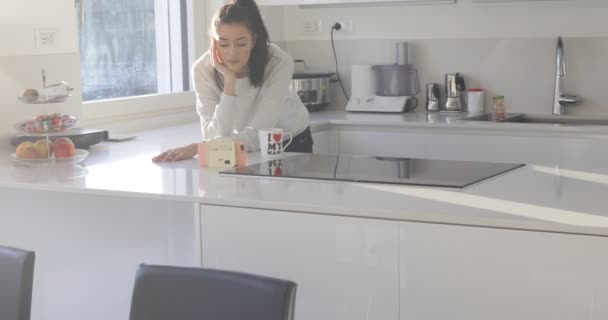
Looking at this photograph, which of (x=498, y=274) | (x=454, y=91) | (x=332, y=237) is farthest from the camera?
(x=454, y=91)

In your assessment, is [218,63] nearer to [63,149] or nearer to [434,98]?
[63,149]

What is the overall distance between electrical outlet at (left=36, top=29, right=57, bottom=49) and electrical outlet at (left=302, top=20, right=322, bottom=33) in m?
1.81

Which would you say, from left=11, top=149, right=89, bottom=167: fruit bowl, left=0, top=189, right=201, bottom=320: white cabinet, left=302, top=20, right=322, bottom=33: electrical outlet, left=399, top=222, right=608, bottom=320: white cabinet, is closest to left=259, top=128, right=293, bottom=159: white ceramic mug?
left=0, top=189, right=201, bottom=320: white cabinet

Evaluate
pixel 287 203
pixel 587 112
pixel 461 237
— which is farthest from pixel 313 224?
pixel 587 112

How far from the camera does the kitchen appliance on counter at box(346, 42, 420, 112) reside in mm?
4262

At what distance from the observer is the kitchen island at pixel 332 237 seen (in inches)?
71.6

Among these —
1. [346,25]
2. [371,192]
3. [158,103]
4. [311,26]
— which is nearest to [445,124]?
[346,25]

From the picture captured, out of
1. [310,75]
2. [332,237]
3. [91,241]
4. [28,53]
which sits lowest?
[91,241]

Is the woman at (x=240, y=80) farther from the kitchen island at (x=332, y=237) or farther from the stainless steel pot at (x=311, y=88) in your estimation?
the stainless steel pot at (x=311, y=88)

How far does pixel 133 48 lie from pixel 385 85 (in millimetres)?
1291

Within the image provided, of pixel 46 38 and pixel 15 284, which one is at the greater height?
pixel 46 38

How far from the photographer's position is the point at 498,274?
186 cm

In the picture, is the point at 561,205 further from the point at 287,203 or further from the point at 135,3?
the point at 135,3

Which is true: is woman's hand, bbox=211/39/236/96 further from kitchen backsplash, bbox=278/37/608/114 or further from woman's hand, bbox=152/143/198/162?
kitchen backsplash, bbox=278/37/608/114
